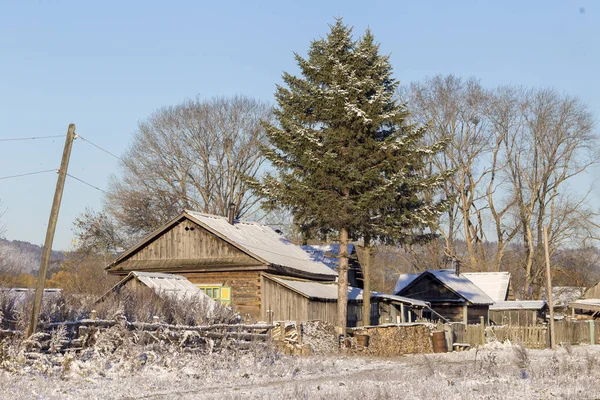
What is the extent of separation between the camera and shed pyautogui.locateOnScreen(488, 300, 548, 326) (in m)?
59.4

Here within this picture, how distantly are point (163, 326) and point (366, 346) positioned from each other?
12384 mm

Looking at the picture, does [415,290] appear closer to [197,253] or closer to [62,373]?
[197,253]

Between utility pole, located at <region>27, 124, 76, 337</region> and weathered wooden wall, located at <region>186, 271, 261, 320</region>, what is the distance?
614 inches

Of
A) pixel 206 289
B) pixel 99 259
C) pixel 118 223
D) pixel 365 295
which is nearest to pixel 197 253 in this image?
pixel 206 289

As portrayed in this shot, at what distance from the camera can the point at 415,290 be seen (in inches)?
2213

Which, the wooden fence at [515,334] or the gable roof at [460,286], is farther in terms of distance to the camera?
the gable roof at [460,286]

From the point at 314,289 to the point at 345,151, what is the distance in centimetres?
760

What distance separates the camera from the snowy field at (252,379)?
1535 cm

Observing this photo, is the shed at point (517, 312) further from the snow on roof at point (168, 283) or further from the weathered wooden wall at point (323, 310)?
the snow on roof at point (168, 283)

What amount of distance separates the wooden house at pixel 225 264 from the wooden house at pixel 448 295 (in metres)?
17.9

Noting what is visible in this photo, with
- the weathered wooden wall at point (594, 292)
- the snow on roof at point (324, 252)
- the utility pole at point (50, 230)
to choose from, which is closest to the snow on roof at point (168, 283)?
the utility pole at point (50, 230)

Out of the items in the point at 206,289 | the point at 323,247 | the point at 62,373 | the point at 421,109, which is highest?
the point at 421,109

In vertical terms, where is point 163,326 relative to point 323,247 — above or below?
below

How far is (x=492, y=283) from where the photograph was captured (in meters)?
62.0
